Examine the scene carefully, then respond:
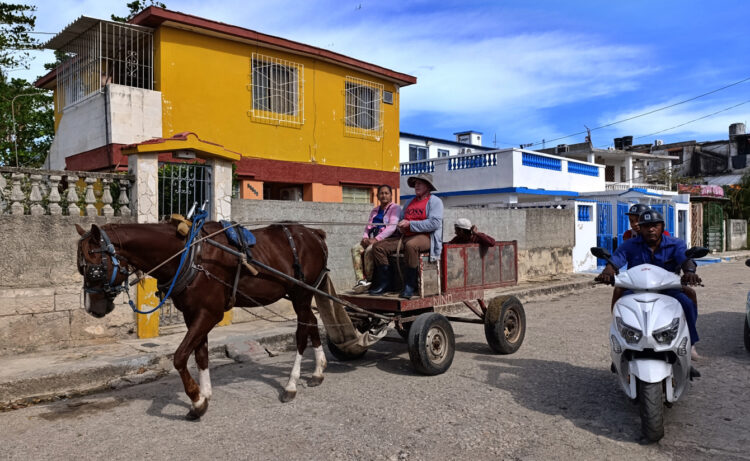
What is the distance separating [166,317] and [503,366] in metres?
5.06

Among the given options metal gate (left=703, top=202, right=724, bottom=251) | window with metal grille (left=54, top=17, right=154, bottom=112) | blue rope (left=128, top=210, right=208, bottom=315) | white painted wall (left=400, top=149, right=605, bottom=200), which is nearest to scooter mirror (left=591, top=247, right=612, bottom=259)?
blue rope (left=128, top=210, right=208, bottom=315)

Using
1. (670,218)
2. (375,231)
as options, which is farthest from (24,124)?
(670,218)

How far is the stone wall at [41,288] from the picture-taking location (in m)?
6.75

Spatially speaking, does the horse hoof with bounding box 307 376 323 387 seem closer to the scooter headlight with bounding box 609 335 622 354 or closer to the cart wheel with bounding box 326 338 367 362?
the cart wheel with bounding box 326 338 367 362

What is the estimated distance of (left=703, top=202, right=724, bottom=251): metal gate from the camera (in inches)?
1062

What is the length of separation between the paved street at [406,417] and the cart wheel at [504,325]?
0.77ft

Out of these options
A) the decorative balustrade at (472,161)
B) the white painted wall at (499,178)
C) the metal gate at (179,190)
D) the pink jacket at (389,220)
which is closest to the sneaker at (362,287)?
the pink jacket at (389,220)

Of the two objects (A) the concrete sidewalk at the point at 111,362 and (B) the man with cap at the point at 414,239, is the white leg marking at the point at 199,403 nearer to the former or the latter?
(A) the concrete sidewalk at the point at 111,362

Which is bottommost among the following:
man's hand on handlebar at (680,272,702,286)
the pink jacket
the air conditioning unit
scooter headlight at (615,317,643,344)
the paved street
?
the paved street

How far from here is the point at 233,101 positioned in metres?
13.0

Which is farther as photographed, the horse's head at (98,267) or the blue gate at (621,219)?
the blue gate at (621,219)

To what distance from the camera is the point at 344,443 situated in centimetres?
404

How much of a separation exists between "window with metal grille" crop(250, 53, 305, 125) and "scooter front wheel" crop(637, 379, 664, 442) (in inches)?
445

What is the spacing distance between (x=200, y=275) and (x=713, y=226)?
2905cm
